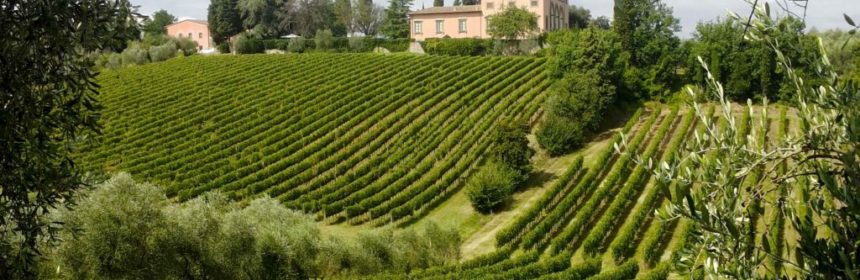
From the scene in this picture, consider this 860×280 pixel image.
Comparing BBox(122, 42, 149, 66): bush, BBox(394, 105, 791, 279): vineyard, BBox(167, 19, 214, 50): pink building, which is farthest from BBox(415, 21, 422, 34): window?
BBox(394, 105, 791, 279): vineyard

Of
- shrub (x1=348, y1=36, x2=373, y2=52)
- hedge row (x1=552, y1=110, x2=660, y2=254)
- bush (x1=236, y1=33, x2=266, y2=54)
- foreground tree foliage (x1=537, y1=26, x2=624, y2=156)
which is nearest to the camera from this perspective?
hedge row (x1=552, y1=110, x2=660, y2=254)

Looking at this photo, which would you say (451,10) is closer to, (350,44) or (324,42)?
(350,44)

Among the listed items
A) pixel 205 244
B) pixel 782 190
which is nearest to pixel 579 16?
pixel 205 244

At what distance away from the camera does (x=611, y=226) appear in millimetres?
28641

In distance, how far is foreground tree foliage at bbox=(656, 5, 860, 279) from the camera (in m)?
4.63

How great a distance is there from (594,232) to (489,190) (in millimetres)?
6524

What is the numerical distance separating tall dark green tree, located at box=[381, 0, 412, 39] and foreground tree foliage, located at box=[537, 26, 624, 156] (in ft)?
121

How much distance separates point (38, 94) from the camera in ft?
23.2

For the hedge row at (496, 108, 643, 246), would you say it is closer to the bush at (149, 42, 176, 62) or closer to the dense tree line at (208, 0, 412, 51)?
the dense tree line at (208, 0, 412, 51)

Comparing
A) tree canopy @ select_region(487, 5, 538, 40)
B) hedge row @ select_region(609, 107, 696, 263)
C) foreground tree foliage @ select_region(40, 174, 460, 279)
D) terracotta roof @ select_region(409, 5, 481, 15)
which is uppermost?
terracotta roof @ select_region(409, 5, 481, 15)

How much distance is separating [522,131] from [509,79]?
20242 mm

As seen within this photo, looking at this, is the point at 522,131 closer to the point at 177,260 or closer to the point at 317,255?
the point at 317,255

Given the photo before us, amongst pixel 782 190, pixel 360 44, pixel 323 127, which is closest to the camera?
pixel 782 190

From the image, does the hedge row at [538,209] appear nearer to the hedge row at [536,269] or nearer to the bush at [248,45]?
the hedge row at [536,269]
